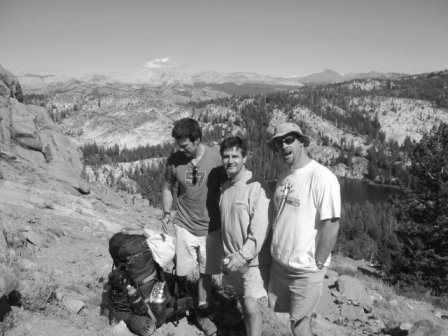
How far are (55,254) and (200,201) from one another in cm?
481

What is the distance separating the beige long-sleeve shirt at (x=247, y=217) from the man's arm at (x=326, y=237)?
2.47 feet

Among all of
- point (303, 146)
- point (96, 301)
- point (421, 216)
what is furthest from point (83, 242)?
point (421, 216)

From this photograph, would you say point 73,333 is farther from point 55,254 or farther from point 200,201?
point 55,254

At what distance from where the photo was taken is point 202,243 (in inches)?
209

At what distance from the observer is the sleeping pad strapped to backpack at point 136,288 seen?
4.91 metres

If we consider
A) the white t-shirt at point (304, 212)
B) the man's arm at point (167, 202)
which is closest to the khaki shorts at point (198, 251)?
the man's arm at point (167, 202)

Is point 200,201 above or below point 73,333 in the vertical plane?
above

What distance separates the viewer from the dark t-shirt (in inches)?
204

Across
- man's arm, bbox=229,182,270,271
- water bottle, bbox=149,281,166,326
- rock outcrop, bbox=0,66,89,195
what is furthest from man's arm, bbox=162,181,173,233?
rock outcrop, bbox=0,66,89,195

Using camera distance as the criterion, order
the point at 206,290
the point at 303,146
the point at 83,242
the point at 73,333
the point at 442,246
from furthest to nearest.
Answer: the point at 442,246 < the point at 83,242 < the point at 206,290 < the point at 73,333 < the point at 303,146

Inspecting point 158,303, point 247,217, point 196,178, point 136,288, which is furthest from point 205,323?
point 196,178

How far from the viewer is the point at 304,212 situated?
13.2 ft

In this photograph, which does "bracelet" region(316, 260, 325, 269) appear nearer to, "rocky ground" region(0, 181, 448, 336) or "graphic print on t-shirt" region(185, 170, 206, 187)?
"graphic print on t-shirt" region(185, 170, 206, 187)

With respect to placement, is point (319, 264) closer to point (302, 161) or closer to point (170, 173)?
point (302, 161)
